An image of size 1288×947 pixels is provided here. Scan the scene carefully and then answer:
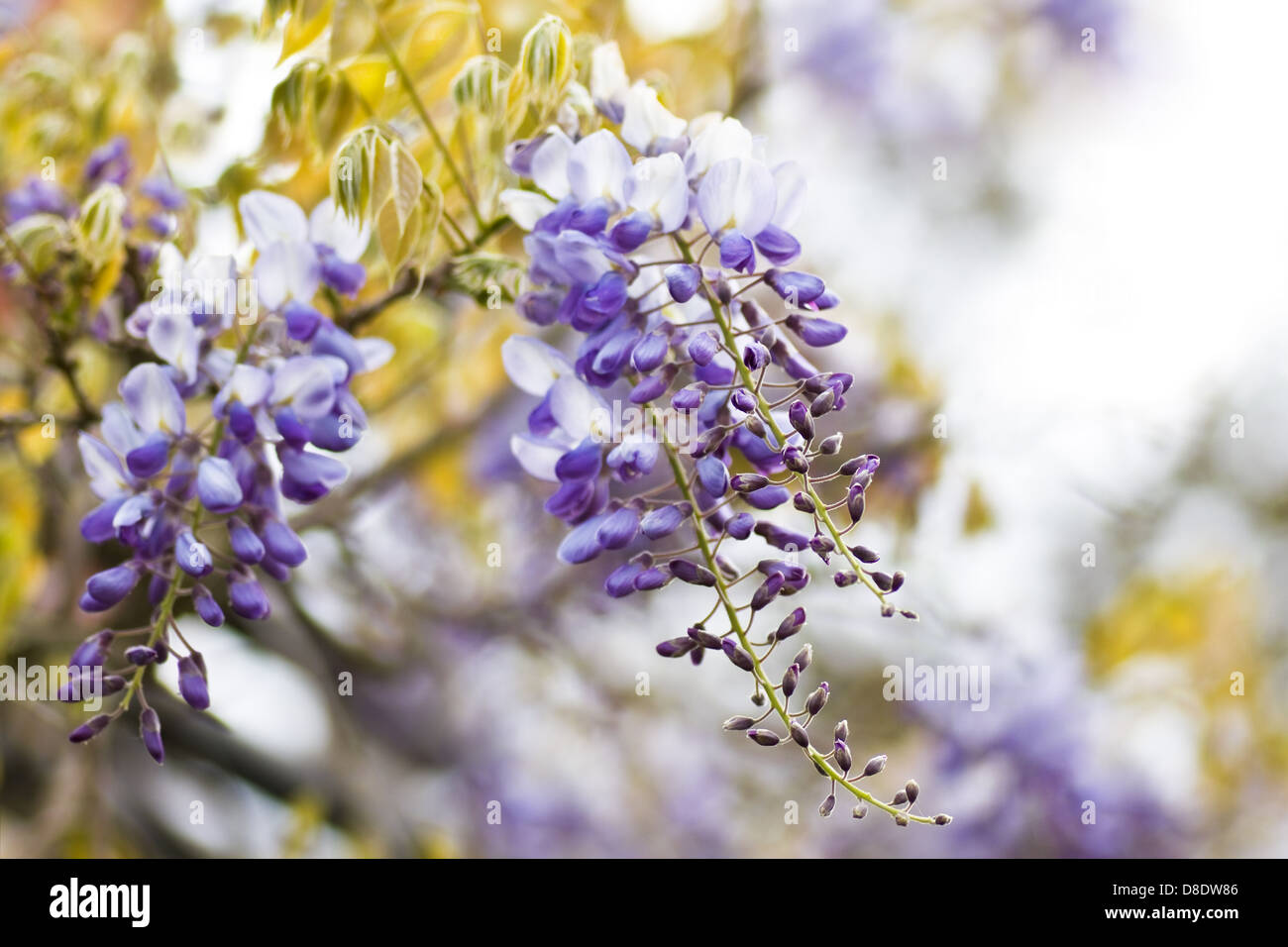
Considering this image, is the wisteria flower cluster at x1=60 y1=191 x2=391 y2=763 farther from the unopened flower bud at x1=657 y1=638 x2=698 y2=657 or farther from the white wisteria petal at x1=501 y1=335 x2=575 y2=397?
the unopened flower bud at x1=657 y1=638 x2=698 y2=657

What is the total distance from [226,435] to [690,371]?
256mm

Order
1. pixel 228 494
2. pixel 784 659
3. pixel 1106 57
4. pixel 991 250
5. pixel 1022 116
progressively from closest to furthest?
pixel 228 494 → pixel 784 659 → pixel 991 250 → pixel 1022 116 → pixel 1106 57

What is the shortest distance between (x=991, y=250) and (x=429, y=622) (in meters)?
1.11

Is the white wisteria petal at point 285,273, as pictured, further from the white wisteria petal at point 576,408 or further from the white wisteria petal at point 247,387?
the white wisteria petal at point 576,408

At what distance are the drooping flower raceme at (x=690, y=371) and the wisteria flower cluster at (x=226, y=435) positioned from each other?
0.35 ft

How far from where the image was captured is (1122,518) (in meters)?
1.49

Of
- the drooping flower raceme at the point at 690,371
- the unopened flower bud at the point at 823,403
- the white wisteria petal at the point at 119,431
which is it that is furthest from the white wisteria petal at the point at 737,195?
the white wisteria petal at the point at 119,431

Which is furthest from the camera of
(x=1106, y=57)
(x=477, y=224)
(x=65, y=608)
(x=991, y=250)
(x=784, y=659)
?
(x=1106, y=57)

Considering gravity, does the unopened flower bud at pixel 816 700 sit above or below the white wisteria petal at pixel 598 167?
below

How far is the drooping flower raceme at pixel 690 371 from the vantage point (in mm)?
471
